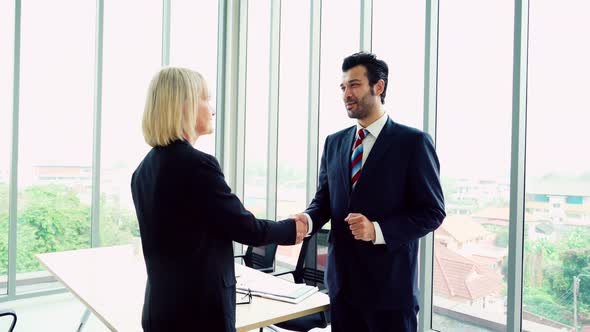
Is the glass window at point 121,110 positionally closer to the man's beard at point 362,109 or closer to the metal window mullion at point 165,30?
the metal window mullion at point 165,30

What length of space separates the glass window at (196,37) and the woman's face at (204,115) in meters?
3.31

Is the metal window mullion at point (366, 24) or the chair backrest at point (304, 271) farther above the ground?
the metal window mullion at point (366, 24)

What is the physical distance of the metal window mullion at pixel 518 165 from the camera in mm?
2693

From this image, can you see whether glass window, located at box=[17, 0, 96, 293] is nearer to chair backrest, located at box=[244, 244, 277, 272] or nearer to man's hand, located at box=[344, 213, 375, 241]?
chair backrest, located at box=[244, 244, 277, 272]


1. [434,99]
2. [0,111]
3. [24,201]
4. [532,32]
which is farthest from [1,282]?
[532,32]

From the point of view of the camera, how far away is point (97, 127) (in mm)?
4418

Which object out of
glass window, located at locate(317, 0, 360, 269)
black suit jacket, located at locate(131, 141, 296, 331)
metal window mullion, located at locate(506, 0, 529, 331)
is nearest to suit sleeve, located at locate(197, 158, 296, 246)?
black suit jacket, located at locate(131, 141, 296, 331)

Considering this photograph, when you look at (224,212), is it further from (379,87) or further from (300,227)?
(379,87)

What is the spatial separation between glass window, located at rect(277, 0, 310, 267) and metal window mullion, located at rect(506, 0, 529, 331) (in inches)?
78.4

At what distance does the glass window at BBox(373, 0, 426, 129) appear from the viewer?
328 cm

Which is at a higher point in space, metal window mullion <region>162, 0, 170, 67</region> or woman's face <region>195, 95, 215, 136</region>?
metal window mullion <region>162, 0, 170, 67</region>

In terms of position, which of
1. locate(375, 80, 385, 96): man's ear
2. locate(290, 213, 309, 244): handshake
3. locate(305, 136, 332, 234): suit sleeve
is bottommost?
locate(290, 213, 309, 244): handshake

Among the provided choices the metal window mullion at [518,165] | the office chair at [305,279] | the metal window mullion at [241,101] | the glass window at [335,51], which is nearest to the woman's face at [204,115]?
the office chair at [305,279]

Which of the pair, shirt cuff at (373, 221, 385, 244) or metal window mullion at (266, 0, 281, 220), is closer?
shirt cuff at (373, 221, 385, 244)
